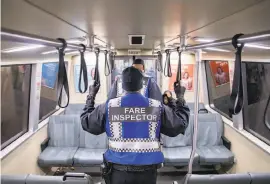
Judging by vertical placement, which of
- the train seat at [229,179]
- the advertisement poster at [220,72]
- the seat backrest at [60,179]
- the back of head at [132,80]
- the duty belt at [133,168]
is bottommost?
the seat backrest at [60,179]

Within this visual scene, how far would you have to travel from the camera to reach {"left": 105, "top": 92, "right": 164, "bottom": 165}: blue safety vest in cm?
213

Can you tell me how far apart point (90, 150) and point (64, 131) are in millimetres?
→ 688

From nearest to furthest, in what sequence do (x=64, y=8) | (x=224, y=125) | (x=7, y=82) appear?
(x=64, y=8)
(x=7, y=82)
(x=224, y=125)

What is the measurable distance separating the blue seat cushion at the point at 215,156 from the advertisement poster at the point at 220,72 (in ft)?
6.60

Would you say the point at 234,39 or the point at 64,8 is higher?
the point at 64,8

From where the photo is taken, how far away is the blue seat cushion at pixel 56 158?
4605mm

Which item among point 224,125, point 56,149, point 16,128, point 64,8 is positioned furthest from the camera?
point 224,125

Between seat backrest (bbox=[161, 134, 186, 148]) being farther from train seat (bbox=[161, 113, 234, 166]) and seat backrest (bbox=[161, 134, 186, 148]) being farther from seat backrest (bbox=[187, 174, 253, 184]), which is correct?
seat backrest (bbox=[187, 174, 253, 184])

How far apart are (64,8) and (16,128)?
12.4 ft

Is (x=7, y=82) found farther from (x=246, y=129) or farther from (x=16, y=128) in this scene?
(x=246, y=129)

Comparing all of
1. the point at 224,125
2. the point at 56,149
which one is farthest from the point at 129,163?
the point at 224,125

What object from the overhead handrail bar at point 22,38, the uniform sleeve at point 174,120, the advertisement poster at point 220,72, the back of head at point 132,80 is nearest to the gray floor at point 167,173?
the advertisement poster at point 220,72

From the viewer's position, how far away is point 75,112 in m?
6.61

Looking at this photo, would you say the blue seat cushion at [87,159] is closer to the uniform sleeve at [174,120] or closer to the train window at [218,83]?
the uniform sleeve at [174,120]
